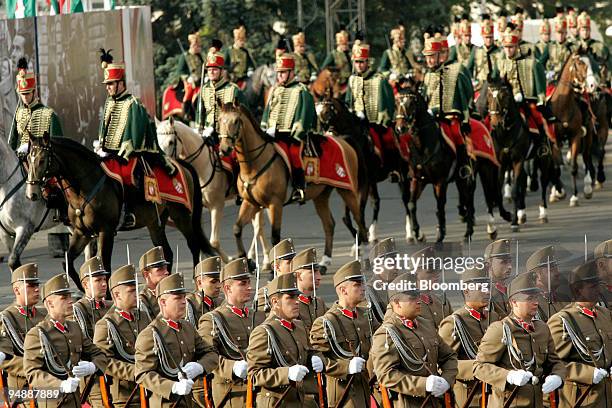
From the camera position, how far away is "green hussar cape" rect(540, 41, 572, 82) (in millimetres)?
29500

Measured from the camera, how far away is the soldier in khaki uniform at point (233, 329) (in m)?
11.3

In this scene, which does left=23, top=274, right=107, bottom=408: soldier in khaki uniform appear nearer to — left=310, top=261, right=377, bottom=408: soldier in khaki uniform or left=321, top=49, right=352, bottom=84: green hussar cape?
left=310, top=261, right=377, bottom=408: soldier in khaki uniform

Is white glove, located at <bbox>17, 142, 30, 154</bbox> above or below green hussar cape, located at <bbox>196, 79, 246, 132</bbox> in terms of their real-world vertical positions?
below

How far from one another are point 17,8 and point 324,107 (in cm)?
611

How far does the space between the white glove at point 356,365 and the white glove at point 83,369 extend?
164cm

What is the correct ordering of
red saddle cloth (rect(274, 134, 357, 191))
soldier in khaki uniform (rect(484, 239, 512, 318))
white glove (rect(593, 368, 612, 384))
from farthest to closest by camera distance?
red saddle cloth (rect(274, 134, 357, 191)) → soldier in khaki uniform (rect(484, 239, 512, 318)) → white glove (rect(593, 368, 612, 384))

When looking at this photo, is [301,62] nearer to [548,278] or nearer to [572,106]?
[572,106]

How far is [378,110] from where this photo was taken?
22.4m

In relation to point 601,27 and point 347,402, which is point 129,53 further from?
point 601,27

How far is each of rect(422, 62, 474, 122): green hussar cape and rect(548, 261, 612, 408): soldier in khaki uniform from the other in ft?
37.3

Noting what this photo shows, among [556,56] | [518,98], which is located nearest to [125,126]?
[518,98]

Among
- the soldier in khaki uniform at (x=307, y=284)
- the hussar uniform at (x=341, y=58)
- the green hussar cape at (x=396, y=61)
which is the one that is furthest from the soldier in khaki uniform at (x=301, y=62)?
the soldier in khaki uniform at (x=307, y=284)

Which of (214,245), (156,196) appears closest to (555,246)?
(156,196)

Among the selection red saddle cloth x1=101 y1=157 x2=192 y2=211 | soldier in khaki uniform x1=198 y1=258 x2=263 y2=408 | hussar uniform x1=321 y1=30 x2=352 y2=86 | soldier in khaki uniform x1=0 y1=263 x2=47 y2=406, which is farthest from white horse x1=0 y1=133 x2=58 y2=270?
hussar uniform x1=321 y1=30 x2=352 y2=86
